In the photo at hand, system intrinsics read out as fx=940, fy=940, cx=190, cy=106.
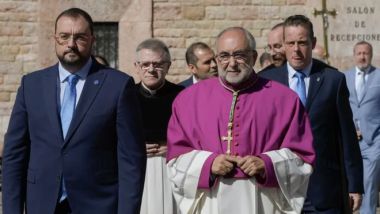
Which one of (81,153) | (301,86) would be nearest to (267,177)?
(81,153)

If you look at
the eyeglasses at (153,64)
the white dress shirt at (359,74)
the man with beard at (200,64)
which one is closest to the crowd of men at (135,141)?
the eyeglasses at (153,64)

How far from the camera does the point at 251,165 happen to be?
5.21 m

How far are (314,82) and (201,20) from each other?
9.27 meters

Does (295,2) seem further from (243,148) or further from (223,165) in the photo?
(223,165)

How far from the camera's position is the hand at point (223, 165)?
5246 millimetres

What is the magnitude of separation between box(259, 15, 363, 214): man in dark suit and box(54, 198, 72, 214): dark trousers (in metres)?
1.90

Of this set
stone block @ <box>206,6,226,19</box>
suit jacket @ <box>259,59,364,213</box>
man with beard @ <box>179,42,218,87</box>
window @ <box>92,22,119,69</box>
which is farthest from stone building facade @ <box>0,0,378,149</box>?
suit jacket @ <box>259,59,364,213</box>

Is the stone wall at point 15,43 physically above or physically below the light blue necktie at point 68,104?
above

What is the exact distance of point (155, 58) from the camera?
7.66m

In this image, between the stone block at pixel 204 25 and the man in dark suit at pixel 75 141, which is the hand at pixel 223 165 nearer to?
the man in dark suit at pixel 75 141

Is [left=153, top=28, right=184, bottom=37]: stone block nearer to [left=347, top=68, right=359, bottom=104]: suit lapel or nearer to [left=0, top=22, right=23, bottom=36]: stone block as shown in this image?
[left=0, top=22, right=23, bottom=36]: stone block

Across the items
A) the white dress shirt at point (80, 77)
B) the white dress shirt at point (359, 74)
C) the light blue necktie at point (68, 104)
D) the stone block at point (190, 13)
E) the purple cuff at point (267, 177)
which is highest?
the stone block at point (190, 13)

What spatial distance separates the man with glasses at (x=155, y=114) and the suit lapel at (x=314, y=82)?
4.87ft

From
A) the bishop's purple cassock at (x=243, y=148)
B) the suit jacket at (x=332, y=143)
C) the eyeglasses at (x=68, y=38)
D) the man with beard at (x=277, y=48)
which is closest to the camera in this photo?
the bishop's purple cassock at (x=243, y=148)
